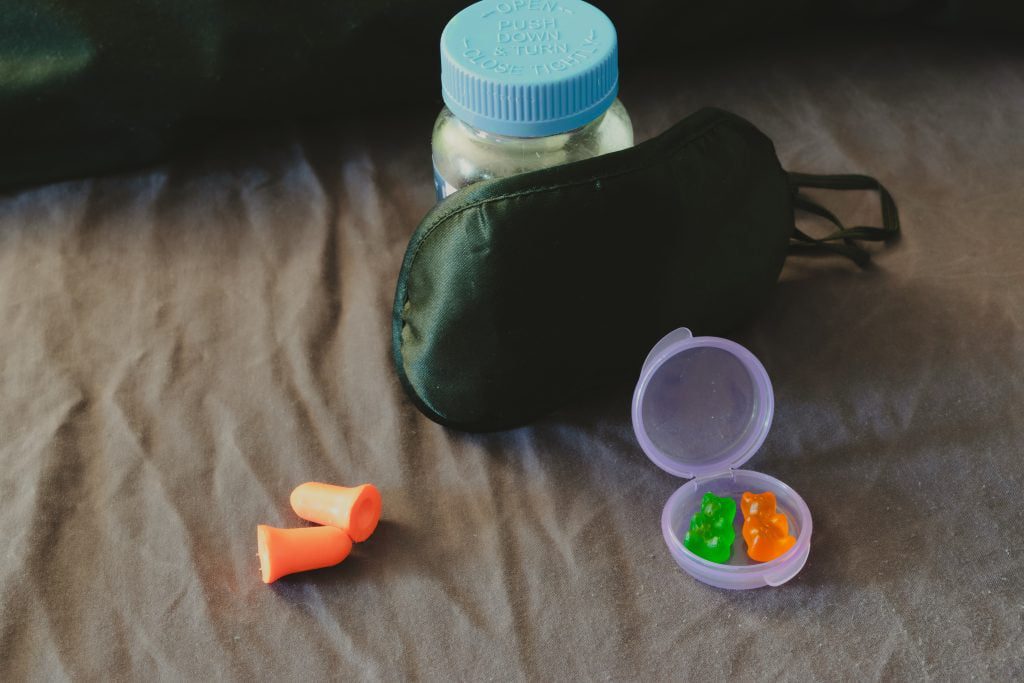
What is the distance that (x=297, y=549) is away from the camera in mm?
756

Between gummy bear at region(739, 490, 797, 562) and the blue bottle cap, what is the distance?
1.02ft

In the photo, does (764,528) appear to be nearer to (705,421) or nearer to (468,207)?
(705,421)

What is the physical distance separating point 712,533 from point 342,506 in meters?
0.27

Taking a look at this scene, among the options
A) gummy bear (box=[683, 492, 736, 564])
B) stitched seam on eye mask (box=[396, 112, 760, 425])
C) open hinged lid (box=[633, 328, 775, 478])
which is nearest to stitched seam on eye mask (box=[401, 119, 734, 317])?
stitched seam on eye mask (box=[396, 112, 760, 425])

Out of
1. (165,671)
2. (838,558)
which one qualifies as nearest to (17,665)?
(165,671)

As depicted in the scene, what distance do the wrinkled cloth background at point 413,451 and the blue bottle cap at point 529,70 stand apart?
21 centimetres

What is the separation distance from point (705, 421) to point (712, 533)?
0.10 metres

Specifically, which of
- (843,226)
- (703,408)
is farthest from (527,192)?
(843,226)

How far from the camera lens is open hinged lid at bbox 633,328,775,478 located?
0.83 metres

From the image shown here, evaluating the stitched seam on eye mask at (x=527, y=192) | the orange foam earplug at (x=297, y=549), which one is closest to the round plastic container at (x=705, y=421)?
the stitched seam on eye mask at (x=527, y=192)

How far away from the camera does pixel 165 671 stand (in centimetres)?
72

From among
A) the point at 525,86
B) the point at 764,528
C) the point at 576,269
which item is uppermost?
the point at 525,86

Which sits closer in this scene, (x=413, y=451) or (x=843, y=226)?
(x=413, y=451)

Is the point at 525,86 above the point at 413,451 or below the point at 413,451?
above
